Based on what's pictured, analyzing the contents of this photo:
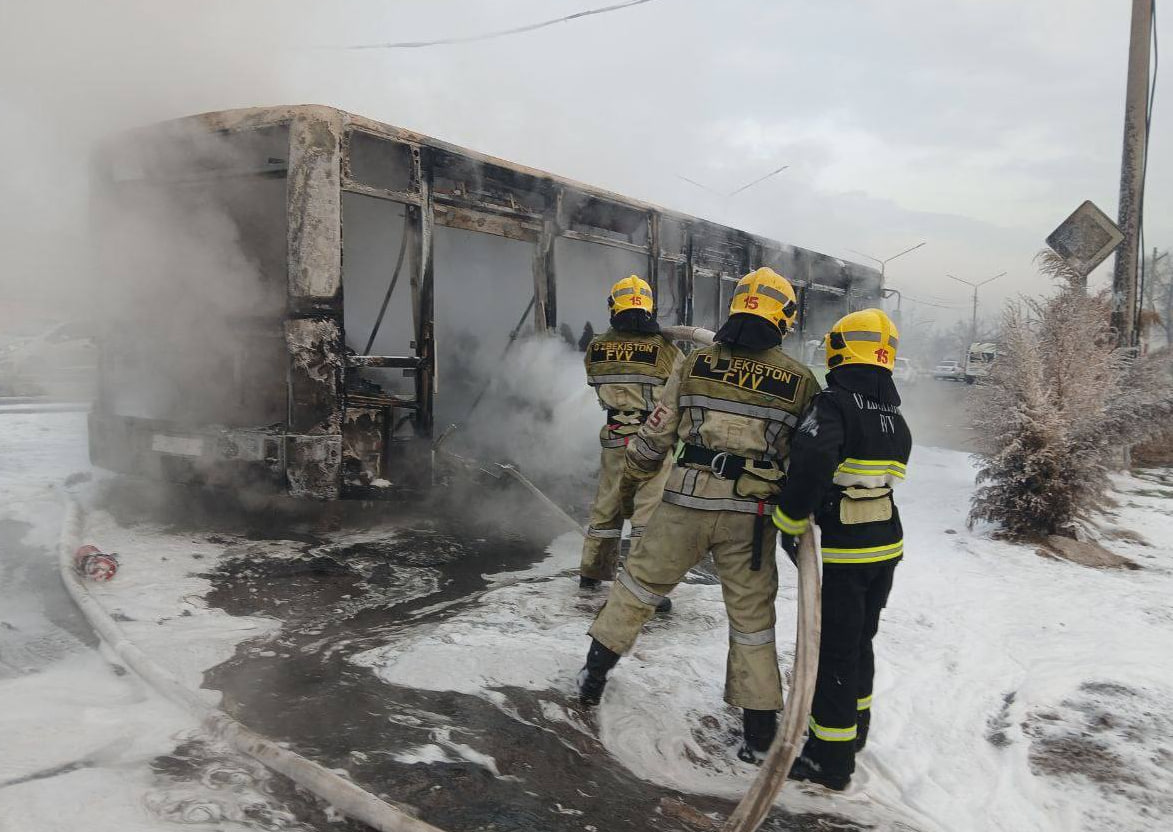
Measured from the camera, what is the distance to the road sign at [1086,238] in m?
6.71

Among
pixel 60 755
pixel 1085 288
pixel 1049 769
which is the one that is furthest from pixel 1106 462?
pixel 60 755

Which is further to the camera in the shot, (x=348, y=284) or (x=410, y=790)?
(x=348, y=284)

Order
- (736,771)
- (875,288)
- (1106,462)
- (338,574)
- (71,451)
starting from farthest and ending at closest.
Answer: (875,288) < (71,451) < (1106,462) < (338,574) < (736,771)

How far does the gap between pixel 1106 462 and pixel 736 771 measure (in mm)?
4894

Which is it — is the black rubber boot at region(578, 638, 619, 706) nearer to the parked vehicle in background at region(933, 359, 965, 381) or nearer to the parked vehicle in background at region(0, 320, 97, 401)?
the parked vehicle in background at region(0, 320, 97, 401)

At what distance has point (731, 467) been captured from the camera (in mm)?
2811

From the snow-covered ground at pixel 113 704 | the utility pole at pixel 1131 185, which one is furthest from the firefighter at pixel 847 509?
the utility pole at pixel 1131 185

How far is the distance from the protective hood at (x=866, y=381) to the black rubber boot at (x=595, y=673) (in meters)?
1.34

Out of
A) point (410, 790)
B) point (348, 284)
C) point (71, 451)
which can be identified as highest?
point (348, 284)

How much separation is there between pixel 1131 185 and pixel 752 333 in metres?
7.48

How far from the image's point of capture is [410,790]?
7.23 feet

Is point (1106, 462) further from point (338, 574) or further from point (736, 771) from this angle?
point (338, 574)

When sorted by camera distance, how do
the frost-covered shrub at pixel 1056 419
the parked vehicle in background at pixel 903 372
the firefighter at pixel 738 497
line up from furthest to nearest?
the parked vehicle in background at pixel 903 372 < the frost-covered shrub at pixel 1056 419 < the firefighter at pixel 738 497

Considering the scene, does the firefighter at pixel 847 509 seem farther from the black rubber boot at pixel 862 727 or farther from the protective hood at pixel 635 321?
the protective hood at pixel 635 321
